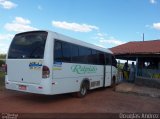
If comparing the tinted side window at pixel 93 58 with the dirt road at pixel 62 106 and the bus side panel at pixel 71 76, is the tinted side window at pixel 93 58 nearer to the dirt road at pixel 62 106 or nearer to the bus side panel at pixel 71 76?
the bus side panel at pixel 71 76

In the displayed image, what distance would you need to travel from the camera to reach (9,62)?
1084cm

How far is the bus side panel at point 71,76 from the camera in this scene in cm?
1025

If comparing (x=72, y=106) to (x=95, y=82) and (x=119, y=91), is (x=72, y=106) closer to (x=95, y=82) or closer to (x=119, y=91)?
(x=95, y=82)

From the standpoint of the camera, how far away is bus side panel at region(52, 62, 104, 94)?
10250 mm

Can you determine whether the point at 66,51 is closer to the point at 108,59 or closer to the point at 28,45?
the point at 28,45

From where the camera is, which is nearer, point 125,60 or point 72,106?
point 72,106

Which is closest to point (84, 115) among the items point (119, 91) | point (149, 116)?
point (149, 116)

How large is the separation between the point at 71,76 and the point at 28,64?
84.2 inches

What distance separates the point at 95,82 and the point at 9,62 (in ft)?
17.3

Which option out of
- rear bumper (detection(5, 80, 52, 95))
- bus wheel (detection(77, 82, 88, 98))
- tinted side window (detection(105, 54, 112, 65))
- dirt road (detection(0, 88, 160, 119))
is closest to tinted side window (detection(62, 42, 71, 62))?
rear bumper (detection(5, 80, 52, 95))

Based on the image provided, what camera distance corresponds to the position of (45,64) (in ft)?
31.8

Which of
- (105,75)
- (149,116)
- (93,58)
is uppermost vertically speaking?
(93,58)

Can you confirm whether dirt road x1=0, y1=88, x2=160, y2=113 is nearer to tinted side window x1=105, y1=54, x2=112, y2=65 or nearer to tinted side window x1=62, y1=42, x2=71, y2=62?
tinted side window x1=62, y1=42, x2=71, y2=62

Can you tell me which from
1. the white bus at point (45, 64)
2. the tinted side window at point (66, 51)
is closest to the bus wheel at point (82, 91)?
the white bus at point (45, 64)
